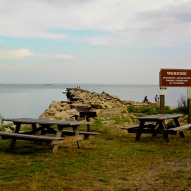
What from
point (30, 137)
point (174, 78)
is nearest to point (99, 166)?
point (30, 137)

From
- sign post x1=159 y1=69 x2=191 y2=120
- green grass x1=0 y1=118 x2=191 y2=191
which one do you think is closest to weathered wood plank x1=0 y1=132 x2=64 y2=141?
green grass x1=0 y1=118 x2=191 y2=191

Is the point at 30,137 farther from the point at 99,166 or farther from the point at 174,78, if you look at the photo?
the point at 174,78

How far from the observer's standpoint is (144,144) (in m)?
9.47

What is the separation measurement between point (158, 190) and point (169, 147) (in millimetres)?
3826

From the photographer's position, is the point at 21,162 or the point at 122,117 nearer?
the point at 21,162

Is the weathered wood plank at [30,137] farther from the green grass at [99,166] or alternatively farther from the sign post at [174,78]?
the sign post at [174,78]

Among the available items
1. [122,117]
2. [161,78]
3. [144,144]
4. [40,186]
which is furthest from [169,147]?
[122,117]

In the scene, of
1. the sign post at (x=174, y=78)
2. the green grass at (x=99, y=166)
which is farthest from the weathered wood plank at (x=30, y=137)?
the sign post at (x=174, y=78)

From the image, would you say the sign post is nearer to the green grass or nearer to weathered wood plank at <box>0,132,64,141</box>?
the green grass

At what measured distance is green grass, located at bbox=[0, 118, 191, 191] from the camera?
5.45 m

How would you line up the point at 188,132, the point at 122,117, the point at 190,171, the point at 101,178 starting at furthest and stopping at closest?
1. the point at 122,117
2. the point at 188,132
3. the point at 190,171
4. the point at 101,178

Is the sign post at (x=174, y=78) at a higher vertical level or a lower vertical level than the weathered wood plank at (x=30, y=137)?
higher

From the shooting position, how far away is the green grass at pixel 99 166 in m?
5.45

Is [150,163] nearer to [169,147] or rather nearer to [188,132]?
[169,147]
